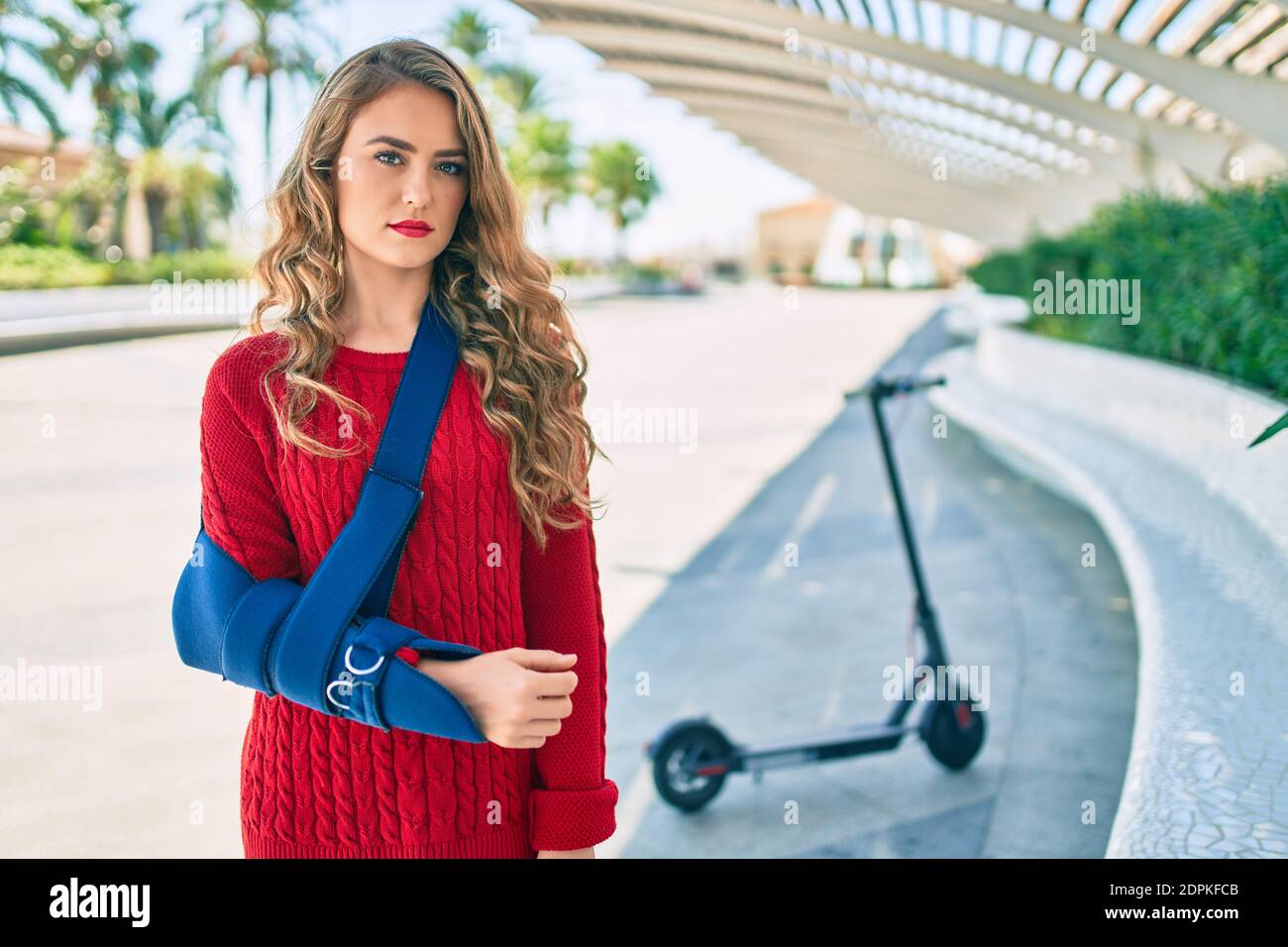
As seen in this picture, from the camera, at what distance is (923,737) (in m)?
4.08

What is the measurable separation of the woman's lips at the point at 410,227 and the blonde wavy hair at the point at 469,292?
0.11 meters

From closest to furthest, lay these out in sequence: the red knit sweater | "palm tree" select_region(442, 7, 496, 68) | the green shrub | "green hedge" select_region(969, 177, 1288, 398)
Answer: the red knit sweater
"green hedge" select_region(969, 177, 1288, 398)
the green shrub
"palm tree" select_region(442, 7, 496, 68)

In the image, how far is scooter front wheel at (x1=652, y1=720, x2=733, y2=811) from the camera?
12.4 ft

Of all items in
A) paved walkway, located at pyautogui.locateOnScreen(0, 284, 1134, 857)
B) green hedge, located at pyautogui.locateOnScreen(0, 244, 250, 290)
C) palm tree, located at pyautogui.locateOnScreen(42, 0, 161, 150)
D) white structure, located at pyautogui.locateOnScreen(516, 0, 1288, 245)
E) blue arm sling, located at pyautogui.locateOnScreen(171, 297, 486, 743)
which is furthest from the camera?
palm tree, located at pyautogui.locateOnScreen(42, 0, 161, 150)

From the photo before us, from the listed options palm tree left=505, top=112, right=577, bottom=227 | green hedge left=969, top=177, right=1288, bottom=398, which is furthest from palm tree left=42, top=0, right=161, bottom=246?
green hedge left=969, top=177, right=1288, bottom=398

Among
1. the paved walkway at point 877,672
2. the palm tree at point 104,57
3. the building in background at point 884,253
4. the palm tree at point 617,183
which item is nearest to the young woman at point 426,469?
the paved walkway at point 877,672

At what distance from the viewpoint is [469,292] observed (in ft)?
5.26

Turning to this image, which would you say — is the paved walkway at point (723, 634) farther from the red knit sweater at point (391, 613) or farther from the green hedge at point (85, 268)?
the green hedge at point (85, 268)

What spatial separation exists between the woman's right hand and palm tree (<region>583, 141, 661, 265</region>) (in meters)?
61.0

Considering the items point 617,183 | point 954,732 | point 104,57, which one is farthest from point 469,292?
point 617,183

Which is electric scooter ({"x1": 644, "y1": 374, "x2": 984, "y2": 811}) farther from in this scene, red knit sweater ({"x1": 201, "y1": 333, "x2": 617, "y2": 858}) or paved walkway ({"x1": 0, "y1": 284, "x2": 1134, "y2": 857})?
red knit sweater ({"x1": 201, "y1": 333, "x2": 617, "y2": 858})

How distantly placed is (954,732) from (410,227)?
331cm
